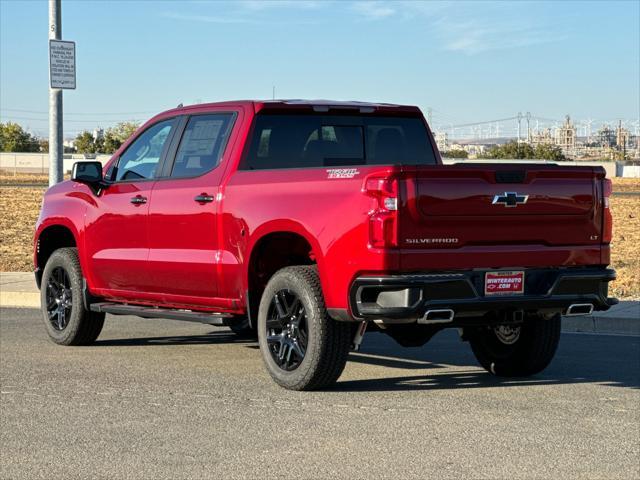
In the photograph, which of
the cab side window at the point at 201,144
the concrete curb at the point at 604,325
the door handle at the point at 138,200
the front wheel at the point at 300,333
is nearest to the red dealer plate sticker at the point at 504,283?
the front wheel at the point at 300,333

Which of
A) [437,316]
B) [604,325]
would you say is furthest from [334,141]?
[604,325]

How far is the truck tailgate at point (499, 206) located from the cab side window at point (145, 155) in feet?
10.2

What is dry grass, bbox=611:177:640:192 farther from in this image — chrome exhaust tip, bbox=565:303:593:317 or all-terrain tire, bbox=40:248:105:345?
chrome exhaust tip, bbox=565:303:593:317

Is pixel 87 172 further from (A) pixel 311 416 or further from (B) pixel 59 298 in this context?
(A) pixel 311 416

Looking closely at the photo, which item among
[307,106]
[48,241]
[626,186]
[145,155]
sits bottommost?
[48,241]

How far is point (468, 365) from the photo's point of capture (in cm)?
1023

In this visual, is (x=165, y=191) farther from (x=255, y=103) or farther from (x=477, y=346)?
(x=477, y=346)

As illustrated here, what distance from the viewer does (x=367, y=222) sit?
791cm

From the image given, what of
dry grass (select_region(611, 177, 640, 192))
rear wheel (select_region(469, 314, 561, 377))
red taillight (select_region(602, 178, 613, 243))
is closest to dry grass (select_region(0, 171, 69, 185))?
dry grass (select_region(611, 177, 640, 192))

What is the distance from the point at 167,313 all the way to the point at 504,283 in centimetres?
304

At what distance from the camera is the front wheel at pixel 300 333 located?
8.39 meters

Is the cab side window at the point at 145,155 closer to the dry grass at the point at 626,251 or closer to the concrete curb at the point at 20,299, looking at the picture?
the concrete curb at the point at 20,299

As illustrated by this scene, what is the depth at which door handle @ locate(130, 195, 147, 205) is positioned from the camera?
33.3 feet

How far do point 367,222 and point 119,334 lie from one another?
5.07 m
